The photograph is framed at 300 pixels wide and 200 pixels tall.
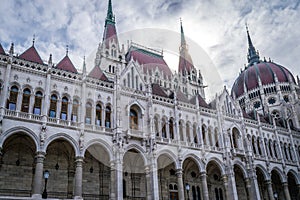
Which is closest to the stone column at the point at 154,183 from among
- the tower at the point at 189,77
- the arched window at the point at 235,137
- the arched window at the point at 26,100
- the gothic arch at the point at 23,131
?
the gothic arch at the point at 23,131

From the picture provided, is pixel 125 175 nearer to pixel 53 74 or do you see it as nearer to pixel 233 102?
pixel 53 74

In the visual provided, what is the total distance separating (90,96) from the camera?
29672 mm

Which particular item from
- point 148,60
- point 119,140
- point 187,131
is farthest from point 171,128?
point 148,60

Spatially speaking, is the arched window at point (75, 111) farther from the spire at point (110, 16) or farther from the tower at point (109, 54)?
the spire at point (110, 16)

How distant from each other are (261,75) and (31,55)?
50726 millimetres

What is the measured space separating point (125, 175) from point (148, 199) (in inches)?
140

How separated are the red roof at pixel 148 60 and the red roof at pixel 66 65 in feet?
68.9

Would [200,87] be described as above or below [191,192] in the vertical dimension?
above

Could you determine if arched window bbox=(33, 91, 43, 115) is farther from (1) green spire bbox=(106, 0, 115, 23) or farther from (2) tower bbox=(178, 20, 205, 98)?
(1) green spire bbox=(106, 0, 115, 23)

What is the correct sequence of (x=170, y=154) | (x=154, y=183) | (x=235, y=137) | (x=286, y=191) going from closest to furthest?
(x=154, y=183) → (x=170, y=154) → (x=235, y=137) → (x=286, y=191)

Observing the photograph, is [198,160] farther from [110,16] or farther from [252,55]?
[252,55]

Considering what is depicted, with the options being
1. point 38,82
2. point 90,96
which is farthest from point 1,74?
point 90,96

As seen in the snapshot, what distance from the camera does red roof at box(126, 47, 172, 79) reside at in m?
53.0

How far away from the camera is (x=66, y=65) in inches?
1219
